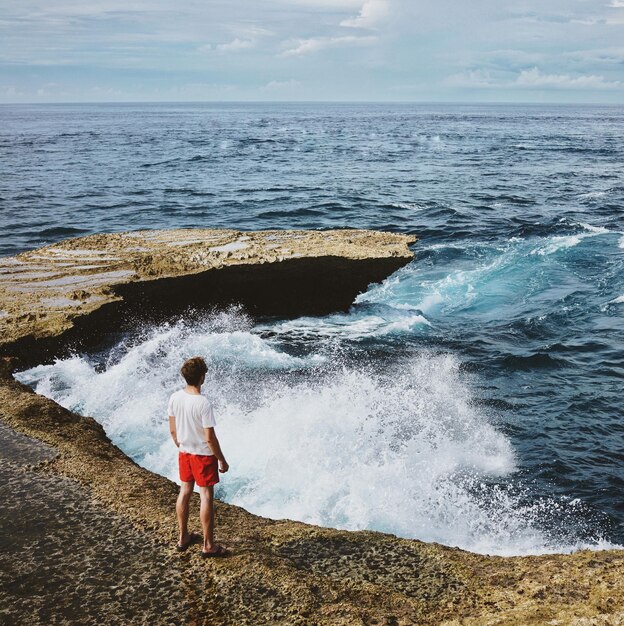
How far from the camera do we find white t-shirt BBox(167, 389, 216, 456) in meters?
5.43

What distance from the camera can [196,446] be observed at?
5551 mm

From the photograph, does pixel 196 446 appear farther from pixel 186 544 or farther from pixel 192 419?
pixel 186 544

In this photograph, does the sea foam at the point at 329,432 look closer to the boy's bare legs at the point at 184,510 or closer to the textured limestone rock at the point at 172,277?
the textured limestone rock at the point at 172,277

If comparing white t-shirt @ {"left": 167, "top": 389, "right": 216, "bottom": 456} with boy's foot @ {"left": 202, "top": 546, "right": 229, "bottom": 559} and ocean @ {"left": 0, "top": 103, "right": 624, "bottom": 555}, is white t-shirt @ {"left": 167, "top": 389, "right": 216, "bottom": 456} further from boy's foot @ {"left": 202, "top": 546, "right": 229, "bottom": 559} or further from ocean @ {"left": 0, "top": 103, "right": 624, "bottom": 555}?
ocean @ {"left": 0, "top": 103, "right": 624, "bottom": 555}

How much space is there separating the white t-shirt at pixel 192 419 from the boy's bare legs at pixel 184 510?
40 cm

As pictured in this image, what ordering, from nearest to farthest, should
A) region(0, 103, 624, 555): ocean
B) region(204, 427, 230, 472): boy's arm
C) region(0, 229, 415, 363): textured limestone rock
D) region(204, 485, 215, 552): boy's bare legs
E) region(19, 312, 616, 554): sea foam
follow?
1. region(204, 427, 230, 472): boy's arm
2. region(204, 485, 215, 552): boy's bare legs
3. region(19, 312, 616, 554): sea foam
4. region(0, 103, 624, 555): ocean
5. region(0, 229, 415, 363): textured limestone rock

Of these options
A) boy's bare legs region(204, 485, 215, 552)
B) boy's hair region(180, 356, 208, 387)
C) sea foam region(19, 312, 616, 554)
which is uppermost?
boy's hair region(180, 356, 208, 387)

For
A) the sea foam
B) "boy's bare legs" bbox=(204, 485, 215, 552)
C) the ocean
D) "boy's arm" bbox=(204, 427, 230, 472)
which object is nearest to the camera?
"boy's arm" bbox=(204, 427, 230, 472)

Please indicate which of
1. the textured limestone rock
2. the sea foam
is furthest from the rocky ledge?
the textured limestone rock

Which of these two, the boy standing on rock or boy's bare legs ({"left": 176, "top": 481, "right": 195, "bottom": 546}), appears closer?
the boy standing on rock

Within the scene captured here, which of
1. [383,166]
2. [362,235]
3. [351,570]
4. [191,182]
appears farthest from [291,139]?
[351,570]

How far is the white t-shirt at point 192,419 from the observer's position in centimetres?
543

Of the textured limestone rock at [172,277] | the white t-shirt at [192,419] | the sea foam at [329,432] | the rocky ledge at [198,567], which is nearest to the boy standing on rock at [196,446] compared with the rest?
the white t-shirt at [192,419]

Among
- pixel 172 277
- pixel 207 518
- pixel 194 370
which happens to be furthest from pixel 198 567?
pixel 172 277
